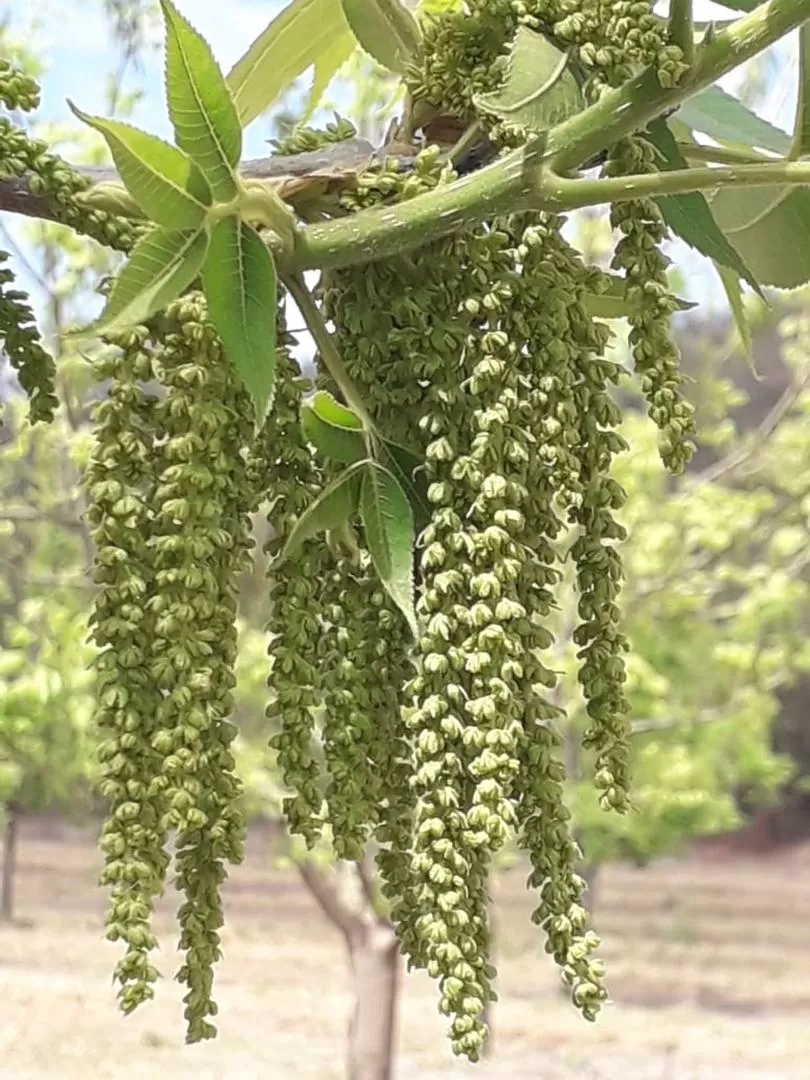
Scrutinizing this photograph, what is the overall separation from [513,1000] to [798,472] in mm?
2316

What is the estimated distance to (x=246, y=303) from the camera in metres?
0.29

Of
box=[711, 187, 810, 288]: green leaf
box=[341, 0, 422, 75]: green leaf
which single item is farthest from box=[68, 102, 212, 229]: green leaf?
box=[711, 187, 810, 288]: green leaf

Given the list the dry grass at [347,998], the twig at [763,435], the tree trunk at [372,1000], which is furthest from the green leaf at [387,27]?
the dry grass at [347,998]

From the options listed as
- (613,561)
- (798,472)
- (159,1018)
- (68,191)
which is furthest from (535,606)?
(159,1018)

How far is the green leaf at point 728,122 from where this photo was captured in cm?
44

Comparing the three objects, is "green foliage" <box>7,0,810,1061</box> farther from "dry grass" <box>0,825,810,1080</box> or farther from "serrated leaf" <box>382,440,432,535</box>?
"dry grass" <box>0,825,810,1080</box>

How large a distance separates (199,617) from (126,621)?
0.02m

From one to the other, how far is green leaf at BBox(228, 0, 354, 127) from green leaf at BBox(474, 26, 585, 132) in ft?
0.40

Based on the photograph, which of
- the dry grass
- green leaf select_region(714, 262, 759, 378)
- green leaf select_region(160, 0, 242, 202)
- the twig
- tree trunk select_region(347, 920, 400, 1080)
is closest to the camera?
green leaf select_region(160, 0, 242, 202)

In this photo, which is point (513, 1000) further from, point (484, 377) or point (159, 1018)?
point (484, 377)

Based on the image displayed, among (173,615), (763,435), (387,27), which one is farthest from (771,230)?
(763,435)

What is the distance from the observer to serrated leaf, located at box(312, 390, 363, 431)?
310mm

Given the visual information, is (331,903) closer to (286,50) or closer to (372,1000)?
(372,1000)

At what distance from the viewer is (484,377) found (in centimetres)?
32
